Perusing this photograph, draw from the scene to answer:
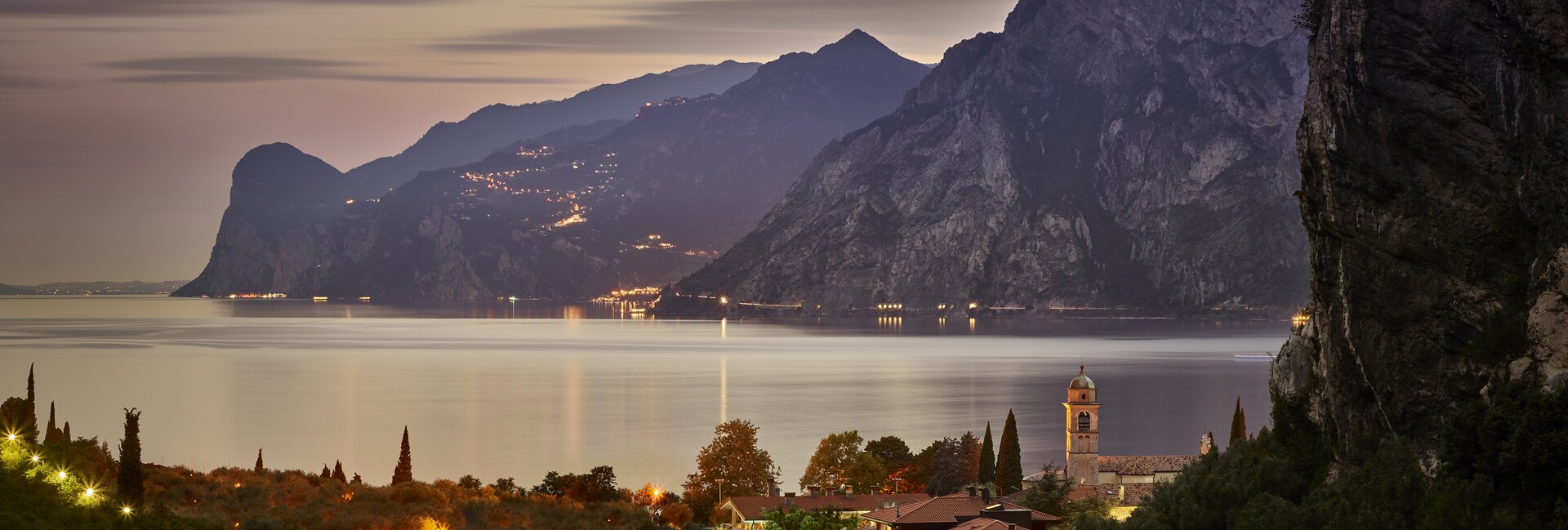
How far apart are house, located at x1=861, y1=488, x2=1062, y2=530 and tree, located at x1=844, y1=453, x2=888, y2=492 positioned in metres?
14.4

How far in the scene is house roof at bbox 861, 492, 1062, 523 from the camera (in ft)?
208

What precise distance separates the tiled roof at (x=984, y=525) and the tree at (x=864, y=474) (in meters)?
20.7

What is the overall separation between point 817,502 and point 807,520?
8157 mm

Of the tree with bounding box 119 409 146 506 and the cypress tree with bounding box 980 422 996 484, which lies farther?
the cypress tree with bounding box 980 422 996 484

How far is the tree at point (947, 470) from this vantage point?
270 ft

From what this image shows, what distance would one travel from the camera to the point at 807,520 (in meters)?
64.2

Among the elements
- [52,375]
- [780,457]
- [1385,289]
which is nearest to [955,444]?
[780,457]

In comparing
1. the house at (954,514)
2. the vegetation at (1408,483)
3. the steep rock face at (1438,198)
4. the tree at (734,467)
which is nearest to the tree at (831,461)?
the tree at (734,467)

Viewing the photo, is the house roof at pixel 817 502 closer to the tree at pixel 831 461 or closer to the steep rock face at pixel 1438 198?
the tree at pixel 831 461

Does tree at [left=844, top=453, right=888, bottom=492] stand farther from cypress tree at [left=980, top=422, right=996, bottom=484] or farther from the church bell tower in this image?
the church bell tower

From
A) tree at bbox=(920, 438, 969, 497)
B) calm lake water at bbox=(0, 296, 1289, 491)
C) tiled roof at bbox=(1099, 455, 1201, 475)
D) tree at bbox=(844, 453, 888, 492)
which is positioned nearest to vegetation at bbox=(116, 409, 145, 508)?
tree at bbox=(844, 453, 888, 492)

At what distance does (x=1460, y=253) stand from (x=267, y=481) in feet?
161

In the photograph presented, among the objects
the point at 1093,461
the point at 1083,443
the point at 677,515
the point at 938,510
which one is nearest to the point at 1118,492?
the point at 1093,461

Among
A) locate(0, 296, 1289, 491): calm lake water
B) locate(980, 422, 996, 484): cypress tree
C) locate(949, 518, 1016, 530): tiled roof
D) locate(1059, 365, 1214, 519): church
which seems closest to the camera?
locate(949, 518, 1016, 530): tiled roof
